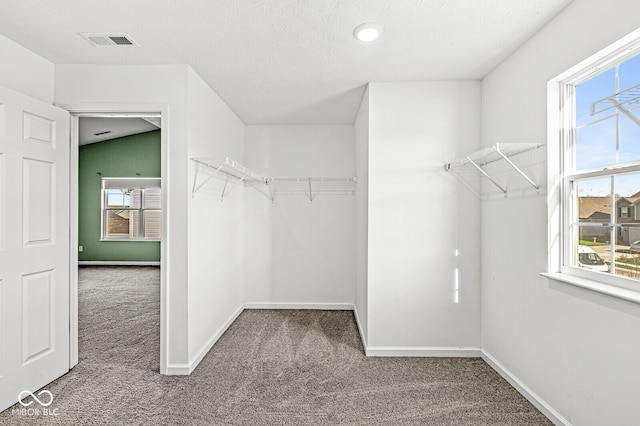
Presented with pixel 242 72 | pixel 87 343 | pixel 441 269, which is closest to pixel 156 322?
pixel 87 343

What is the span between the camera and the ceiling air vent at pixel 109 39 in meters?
2.28

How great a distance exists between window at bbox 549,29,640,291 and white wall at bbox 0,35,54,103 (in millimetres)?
3401

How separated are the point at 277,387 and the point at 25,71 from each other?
2.84m

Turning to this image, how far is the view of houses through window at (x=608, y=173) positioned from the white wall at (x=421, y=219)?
1023mm

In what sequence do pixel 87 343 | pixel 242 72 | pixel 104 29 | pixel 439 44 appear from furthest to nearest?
pixel 87 343
pixel 242 72
pixel 439 44
pixel 104 29

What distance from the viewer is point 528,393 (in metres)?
2.34

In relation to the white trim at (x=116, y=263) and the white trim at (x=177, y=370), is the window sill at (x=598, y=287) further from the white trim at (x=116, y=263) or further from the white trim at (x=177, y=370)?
the white trim at (x=116, y=263)

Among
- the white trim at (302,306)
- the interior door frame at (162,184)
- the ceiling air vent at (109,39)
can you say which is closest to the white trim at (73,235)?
the interior door frame at (162,184)

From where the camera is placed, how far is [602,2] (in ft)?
5.67

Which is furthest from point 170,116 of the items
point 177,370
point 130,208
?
point 130,208

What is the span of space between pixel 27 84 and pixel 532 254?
12.0ft

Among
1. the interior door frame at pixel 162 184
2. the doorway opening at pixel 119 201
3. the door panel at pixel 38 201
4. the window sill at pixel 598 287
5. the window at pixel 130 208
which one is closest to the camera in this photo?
the window sill at pixel 598 287

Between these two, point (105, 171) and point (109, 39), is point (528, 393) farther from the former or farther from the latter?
point (105, 171)

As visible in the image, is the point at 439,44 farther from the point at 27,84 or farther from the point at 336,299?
the point at 336,299
